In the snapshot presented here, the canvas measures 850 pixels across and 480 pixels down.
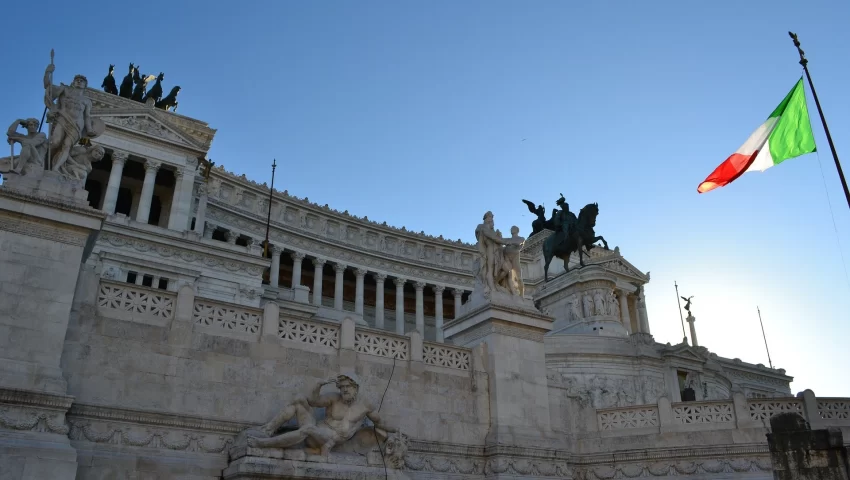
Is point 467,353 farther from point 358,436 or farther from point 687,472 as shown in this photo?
point 687,472

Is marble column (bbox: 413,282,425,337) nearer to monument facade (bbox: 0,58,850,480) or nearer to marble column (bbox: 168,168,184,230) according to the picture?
marble column (bbox: 168,168,184,230)

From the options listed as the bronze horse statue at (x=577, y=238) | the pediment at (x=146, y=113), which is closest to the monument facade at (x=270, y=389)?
the bronze horse statue at (x=577, y=238)

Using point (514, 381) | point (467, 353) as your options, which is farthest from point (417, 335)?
point (514, 381)

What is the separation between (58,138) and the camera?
44.4 ft

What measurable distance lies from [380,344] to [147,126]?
4201cm

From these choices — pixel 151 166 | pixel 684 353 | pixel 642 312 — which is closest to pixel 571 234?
pixel 684 353

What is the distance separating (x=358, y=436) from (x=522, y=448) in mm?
4050

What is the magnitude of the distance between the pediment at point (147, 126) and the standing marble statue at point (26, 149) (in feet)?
129

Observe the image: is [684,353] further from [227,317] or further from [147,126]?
[147,126]

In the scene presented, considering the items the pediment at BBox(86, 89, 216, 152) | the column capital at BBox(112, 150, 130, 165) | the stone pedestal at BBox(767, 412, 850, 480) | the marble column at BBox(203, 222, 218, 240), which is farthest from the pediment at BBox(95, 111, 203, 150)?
the stone pedestal at BBox(767, 412, 850, 480)

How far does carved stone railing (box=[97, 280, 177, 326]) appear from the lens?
1292 cm

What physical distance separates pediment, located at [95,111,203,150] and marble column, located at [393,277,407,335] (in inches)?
926

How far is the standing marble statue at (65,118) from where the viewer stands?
44.3ft

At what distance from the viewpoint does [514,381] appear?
16906mm
